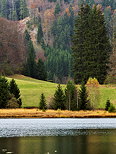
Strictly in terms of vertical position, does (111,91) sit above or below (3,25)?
below

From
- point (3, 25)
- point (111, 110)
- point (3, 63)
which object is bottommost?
point (111, 110)

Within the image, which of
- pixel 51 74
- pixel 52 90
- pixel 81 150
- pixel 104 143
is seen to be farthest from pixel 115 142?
pixel 51 74

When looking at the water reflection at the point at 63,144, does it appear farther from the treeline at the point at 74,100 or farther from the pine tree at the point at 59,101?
the pine tree at the point at 59,101

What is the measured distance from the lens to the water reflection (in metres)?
30.3

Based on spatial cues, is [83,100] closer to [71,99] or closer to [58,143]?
[71,99]

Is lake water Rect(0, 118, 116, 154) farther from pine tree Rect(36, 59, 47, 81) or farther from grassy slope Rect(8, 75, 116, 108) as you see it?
pine tree Rect(36, 59, 47, 81)

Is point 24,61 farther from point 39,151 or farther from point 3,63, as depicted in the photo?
point 39,151

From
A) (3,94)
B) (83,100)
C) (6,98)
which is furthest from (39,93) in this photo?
(83,100)

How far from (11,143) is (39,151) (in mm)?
5493

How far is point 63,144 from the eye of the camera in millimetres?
34406

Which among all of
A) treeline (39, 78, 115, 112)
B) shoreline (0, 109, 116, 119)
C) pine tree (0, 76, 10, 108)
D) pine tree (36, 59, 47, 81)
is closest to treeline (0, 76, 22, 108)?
pine tree (0, 76, 10, 108)

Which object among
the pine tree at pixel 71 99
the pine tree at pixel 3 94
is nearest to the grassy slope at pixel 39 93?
the pine tree at pixel 71 99

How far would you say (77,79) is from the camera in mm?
115812

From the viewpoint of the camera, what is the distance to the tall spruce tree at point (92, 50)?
4456 inches
